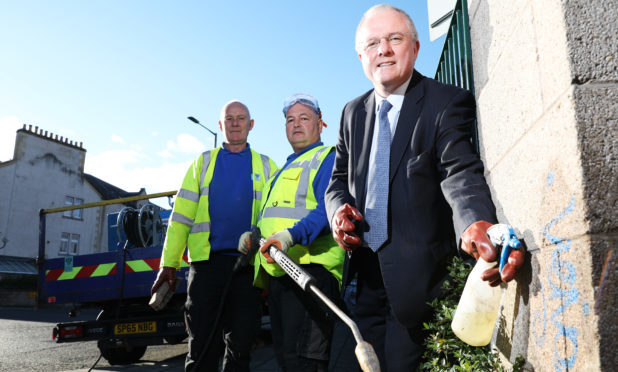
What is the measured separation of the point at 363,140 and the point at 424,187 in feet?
1.23

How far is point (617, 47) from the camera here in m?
1.22

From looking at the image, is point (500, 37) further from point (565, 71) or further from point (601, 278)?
point (601, 278)

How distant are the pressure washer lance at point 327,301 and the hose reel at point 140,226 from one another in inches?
186

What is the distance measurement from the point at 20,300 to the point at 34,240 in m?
8.64

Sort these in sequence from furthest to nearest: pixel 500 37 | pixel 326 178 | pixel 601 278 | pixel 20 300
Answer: pixel 20 300 → pixel 326 178 → pixel 500 37 → pixel 601 278

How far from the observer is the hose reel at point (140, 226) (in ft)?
22.5

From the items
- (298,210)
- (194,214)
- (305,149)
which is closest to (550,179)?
(298,210)

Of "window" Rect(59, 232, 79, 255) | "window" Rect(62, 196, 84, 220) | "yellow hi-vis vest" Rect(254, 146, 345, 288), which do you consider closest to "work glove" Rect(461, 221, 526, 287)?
"yellow hi-vis vest" Rect(254, 146, 345, 288)

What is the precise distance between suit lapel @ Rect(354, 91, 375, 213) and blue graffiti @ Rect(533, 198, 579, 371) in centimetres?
75

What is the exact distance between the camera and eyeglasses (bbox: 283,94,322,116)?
294 centimetres

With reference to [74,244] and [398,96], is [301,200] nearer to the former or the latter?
[398,96]

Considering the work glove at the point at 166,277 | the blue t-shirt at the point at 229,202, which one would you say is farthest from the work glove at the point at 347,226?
the work glove at the point at 166,277

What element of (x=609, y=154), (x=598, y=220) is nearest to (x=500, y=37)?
(x=609, y=154)

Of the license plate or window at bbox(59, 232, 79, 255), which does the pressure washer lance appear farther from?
window at bbox(59, 232, 79, 255)
